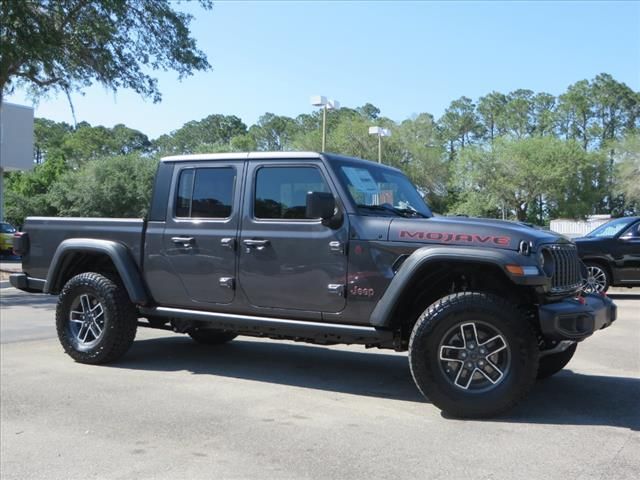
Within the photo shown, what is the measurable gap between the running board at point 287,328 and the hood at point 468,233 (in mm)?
804

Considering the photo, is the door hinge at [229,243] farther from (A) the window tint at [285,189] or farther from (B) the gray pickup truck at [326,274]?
(A) the window tint at [285,189]

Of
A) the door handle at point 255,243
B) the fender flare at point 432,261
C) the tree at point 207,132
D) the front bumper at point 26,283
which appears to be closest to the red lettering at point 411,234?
the fender flare at point 432,261

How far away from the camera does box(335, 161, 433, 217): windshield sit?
552 cm

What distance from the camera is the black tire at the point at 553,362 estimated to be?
575 cm

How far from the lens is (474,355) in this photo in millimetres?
4742

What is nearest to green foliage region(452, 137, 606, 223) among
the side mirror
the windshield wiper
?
the windshield wiper

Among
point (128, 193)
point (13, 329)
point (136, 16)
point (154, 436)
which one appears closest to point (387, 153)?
point (128, 193)

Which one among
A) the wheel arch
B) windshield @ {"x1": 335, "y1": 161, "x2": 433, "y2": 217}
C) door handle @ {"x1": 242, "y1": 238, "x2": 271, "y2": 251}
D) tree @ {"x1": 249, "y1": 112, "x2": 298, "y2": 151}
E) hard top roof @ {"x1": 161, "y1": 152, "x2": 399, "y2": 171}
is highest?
tree @ {"x1": 249, "y1": 112, "x2": 298, "y2": 151}

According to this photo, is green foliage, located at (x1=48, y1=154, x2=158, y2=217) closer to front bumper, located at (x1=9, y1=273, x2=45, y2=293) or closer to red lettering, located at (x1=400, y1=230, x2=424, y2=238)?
front bumper, located at (x1=9, y1=273, x2=45, y2=293)

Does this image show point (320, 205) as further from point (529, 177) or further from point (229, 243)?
point (529, 177)

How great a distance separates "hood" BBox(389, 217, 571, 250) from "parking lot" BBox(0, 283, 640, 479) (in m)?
1.29

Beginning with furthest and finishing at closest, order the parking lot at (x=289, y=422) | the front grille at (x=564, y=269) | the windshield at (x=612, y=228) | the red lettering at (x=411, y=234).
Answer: the windshield at (x=612, y=228), the red lettering at (x=411, y=234), the front grille at (x=564, y=269), the parking lot at (x=289, y=422)

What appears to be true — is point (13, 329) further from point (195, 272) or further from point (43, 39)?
point (43, 39)

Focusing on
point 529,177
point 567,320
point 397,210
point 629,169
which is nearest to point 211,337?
point 397,210
